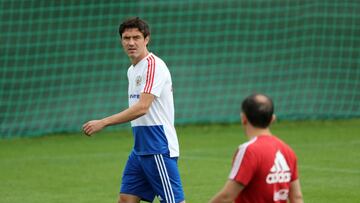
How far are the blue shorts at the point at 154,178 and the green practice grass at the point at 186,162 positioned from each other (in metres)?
2.26

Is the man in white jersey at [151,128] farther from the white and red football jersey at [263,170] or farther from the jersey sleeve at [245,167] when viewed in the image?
the jersey sleeve at [245,167]

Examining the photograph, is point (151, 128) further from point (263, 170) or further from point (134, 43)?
point (263, 170)

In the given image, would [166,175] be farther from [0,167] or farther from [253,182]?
[0,167]

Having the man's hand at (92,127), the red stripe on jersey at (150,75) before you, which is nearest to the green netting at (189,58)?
the red stripe on jersey at (150,75)

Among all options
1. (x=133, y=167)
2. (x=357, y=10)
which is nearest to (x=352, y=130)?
(x=357, y=10)

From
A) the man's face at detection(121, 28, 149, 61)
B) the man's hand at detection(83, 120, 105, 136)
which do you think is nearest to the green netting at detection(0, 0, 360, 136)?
the man's face at detection(121, 28, 149, 61)

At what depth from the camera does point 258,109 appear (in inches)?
218

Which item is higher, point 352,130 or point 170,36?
point 170,36

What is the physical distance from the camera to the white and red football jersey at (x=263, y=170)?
5594mm

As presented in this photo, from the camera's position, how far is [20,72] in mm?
17844

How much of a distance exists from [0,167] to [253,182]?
809cm

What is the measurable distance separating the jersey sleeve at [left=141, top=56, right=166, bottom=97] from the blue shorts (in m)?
0.57

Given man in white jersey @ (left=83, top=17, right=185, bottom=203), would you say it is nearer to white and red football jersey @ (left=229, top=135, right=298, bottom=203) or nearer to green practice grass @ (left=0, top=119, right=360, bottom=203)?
white and red football jersey @ (left=229, top=135, right=298, bottom=203)

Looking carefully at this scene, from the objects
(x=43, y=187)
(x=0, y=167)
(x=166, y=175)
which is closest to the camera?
(x=166, y=175)
